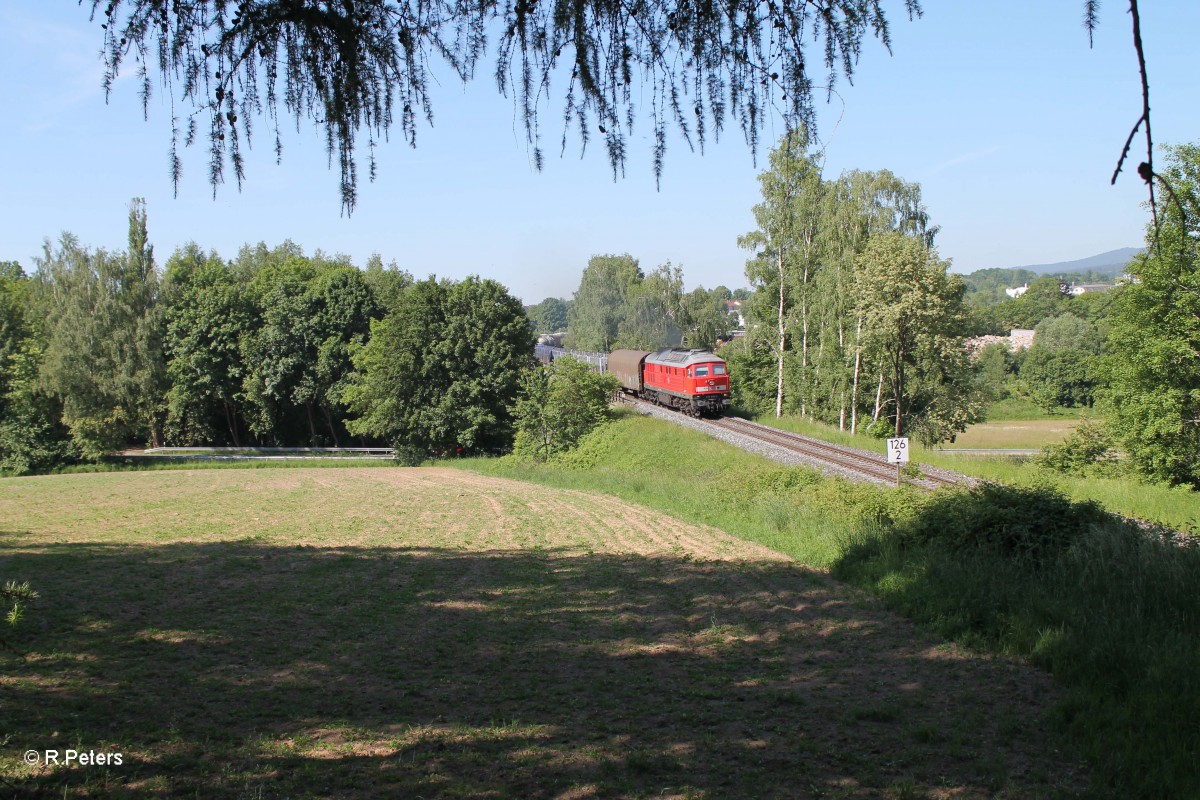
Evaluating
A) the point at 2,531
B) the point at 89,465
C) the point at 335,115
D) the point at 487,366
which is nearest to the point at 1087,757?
the point at 335,115

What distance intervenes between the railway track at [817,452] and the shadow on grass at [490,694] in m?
11.4

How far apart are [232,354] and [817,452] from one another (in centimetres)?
4266

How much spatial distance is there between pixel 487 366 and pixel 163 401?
23.6 meters

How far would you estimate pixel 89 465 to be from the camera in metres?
47.2

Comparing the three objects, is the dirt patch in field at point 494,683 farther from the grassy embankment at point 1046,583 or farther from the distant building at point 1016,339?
the distant building at point 1016,339

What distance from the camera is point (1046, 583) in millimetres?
11648

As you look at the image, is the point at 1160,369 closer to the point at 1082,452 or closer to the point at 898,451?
the point at 1082,452

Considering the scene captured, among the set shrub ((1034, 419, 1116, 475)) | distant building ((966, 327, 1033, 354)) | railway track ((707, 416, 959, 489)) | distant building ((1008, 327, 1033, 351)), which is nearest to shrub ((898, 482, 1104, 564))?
railway track ((707, 416, 959, 489))

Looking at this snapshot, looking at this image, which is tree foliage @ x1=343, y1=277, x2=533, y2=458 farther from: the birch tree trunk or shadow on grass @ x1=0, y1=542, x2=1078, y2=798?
shadow on grass @ x1=0, y1=542, x2=1078, y2=798

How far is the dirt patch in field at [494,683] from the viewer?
19.5 ft

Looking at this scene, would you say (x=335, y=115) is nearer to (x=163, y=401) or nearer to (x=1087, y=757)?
(x=1087, y=757)

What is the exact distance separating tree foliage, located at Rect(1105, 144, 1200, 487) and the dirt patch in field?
1839 centimetres

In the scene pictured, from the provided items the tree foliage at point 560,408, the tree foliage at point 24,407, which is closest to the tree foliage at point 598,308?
the tree foliage at point 560,408

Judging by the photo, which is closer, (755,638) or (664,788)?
(664,788)
